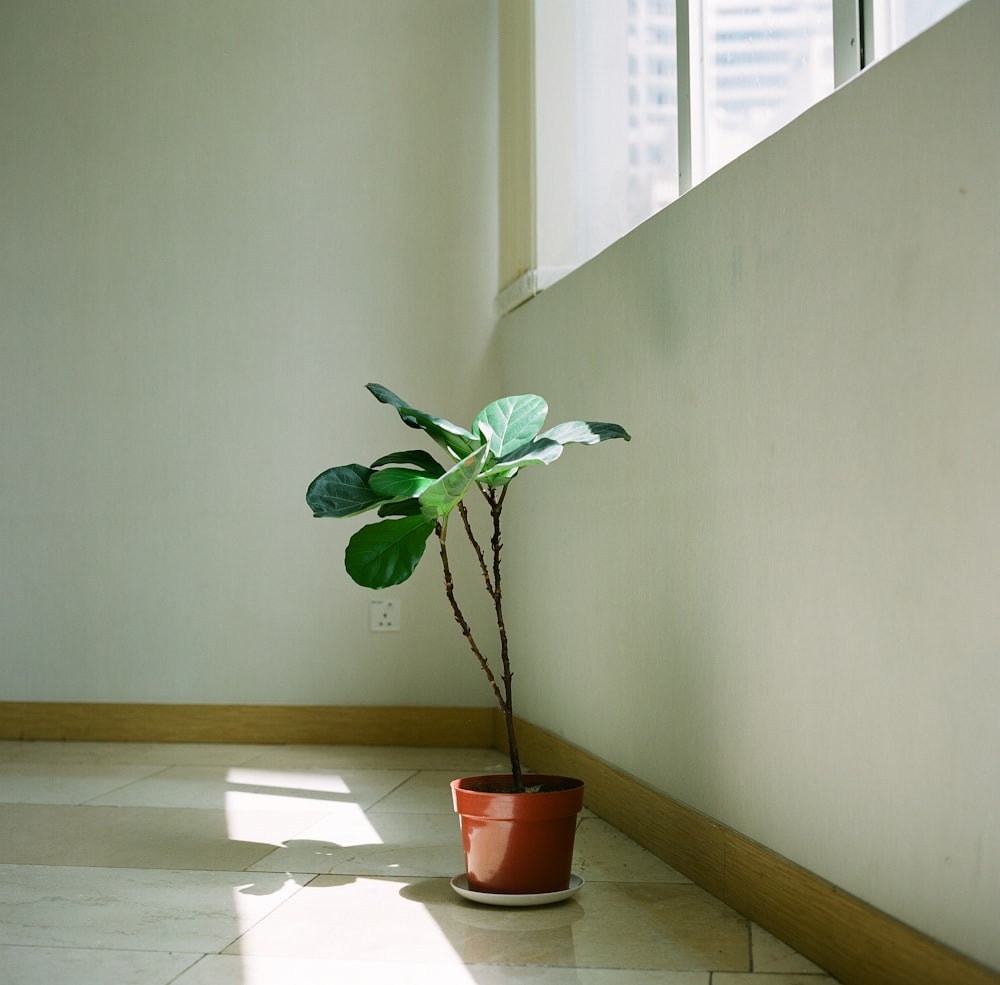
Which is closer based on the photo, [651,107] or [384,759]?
[651,107]

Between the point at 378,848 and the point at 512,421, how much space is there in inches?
35.5

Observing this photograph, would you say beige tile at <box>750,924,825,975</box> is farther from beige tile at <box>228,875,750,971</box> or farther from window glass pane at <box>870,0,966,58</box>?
window glass pane at <box>870,0,966,58</box>

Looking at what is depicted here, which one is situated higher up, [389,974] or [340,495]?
[340,495]

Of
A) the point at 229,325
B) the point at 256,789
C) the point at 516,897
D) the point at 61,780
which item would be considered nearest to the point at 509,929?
the point at 516,897

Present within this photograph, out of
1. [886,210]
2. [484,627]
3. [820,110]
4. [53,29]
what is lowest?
[484,627]

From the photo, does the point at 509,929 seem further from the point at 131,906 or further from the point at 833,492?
the point at 833,492

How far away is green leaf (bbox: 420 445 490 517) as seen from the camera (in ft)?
5.24

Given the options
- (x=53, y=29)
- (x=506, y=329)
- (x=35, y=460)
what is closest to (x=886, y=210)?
(x=506, y=329)

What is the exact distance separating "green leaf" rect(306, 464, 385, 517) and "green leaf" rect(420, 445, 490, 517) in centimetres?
8

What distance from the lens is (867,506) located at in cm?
132

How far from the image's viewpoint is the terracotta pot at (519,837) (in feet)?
5.61

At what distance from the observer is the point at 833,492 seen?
4.60 ft

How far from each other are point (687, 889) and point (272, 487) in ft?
6.49

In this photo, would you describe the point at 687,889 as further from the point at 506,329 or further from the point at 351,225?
the point at 351,225
